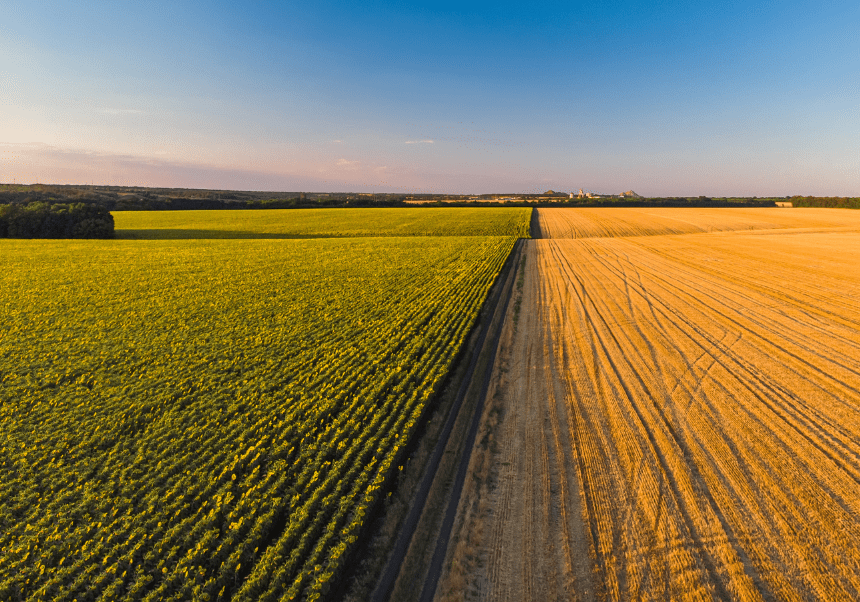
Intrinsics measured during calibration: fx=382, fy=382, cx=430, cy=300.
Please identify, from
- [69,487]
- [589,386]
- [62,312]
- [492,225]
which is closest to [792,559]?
[589,386]

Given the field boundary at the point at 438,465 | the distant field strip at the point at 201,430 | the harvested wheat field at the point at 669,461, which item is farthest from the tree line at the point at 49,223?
the harvested wheat field at the point at 669,461

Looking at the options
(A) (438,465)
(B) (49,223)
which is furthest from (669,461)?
(B) (49,223)

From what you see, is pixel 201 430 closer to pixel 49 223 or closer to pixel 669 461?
pixel 669 461

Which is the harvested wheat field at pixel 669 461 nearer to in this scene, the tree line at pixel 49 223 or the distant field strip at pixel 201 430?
the distant field strip at pixel 201 430

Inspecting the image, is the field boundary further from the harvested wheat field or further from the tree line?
the tree line

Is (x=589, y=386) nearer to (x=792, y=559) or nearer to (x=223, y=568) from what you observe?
(x=792, y=559)

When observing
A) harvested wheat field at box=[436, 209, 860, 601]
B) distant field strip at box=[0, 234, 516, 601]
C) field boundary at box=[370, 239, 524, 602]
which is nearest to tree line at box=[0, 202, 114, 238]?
distant field strip at box=[0, 234, 516, 601]

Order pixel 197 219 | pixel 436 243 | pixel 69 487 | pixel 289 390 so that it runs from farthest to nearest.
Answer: pixel 197 219 → pixel 436 243 → pixel 289 390 → pixel 69 487
